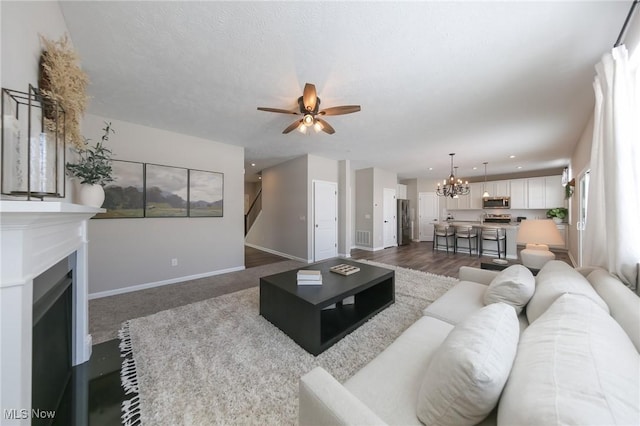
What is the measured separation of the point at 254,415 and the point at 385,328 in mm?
1391

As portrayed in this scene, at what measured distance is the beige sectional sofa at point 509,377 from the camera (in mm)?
566

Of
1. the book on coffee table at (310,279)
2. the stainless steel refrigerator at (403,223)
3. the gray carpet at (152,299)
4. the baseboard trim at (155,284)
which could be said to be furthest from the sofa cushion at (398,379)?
the stainless steel refrigerator at (403,223)

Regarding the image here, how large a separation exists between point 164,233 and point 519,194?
10256mm

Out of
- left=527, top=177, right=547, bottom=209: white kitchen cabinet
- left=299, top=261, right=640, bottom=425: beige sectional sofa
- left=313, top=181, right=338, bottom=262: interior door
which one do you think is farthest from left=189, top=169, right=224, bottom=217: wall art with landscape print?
left=527, top=177, right=547, bottom=209: white kitchen cabinet

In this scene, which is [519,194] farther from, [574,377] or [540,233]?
[574,377]

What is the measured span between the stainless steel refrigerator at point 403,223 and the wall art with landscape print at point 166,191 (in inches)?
253

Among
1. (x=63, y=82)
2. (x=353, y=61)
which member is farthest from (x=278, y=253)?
(x=63, y=82)

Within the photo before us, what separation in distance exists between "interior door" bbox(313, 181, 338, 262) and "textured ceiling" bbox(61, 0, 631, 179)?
2.10m

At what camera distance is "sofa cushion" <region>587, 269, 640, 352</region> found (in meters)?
0.96

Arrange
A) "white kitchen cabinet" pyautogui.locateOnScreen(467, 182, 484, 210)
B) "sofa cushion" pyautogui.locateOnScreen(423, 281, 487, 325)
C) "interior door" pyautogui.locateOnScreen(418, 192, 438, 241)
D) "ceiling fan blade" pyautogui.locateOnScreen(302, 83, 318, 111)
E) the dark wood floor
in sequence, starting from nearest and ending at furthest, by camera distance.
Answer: "sofa cushion" pyautogui.locateOnScreen(423, 281, 487, 325) < "ceiling fan blade" pyautogui.locateOnScreen(302, 83, 318, 111) < the dark wood floor < "white kitchen cabinet" pyautogui.locateOnScreen(467, 182, 484, 210) < "interior door" pyautogui.locateOnScreen(418, 192, 438, 241)

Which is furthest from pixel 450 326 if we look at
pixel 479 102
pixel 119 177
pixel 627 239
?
pixel 119 177

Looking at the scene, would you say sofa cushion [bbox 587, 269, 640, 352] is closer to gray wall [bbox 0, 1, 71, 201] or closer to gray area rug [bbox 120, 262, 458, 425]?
gray area rug [bbox 120, 262, 458, 425]

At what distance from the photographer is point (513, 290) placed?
155 centimetres

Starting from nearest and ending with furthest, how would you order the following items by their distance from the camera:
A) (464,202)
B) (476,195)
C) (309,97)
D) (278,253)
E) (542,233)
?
(309,97), (542,233), (278,253), (476,195), (464,202)
